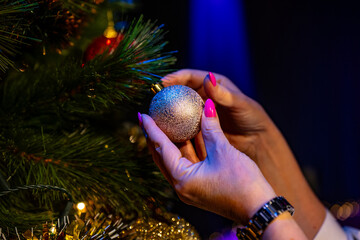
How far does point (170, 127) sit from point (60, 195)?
200 mm

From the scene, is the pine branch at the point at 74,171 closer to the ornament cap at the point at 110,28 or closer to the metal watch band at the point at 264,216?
the metal watch band at the point at 264,216

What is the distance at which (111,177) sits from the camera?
1.56 feet

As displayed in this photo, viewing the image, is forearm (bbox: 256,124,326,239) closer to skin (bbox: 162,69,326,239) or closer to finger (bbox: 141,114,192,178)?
skin (bbox: 162,69,326,239)

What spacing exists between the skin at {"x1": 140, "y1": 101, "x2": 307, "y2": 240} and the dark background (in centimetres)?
239

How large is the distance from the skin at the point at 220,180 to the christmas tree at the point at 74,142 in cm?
6

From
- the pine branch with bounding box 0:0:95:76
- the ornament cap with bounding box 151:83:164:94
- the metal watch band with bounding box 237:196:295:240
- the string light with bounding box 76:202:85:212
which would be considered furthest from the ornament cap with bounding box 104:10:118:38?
the metal watch band with bounding box 237:196:295:240

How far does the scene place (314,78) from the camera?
9.57 feet

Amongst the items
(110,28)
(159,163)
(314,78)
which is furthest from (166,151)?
(314,78)

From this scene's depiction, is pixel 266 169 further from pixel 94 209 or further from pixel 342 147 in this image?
pixel 342 147

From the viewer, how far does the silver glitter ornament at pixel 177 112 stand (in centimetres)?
46

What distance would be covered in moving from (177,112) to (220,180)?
12cm

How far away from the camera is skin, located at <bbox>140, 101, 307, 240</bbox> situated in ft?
1.35

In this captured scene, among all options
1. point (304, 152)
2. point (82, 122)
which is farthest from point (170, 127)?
point (304, 152)

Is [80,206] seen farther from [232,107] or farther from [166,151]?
[232,107]
